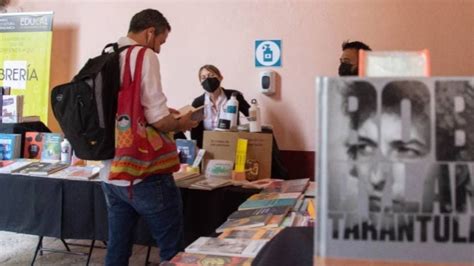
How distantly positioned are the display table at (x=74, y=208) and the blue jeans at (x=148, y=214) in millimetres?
452

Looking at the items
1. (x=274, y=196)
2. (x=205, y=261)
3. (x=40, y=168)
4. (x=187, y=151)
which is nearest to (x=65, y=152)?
(x=40, y=168)

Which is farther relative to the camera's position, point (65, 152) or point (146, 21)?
point (65, 152)

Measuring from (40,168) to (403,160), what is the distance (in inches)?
104

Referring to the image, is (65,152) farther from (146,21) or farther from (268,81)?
(268,81)

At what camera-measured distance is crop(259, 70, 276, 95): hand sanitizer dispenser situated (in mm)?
3713

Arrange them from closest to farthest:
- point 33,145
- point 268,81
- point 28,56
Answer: point 33,145
point 268,81
point 28,56

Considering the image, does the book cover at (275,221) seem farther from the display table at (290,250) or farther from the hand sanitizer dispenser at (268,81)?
the hand sanitizer dispenser at (268,81)

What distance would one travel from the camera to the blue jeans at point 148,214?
6.35 ft

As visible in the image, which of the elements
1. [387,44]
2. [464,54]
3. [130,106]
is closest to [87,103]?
[130,106]

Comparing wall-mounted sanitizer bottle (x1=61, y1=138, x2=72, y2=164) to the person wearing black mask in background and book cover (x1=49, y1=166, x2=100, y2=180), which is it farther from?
the person wearing black mask in background

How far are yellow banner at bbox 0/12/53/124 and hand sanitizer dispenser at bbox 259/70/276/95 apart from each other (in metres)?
1.90

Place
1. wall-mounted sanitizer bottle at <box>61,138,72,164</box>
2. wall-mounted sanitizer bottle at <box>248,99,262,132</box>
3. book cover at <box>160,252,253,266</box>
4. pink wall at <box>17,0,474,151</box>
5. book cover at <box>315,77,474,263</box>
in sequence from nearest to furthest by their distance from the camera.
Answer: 1. book cover at <box>315,77,474,263</box>
2. book cover at <box>160,252,253,266</box>
3. wall-mounted sanitizer bottle at <box>248,99,262,132</box>
4. wall-mounted sanitizer bottle at <box>61,138,72,164</box>
5. pink wall at <box>17,0,474,151</box>

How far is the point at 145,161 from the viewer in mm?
1896

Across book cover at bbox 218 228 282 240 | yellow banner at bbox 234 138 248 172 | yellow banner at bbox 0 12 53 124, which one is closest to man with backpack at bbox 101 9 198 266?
book cover at bbox 218 228 282 240
